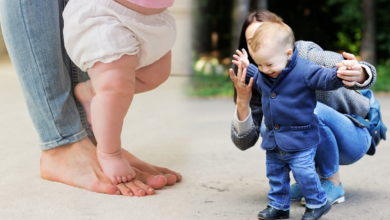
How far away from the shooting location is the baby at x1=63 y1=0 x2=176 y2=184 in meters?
1.74

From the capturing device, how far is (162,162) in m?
2.33

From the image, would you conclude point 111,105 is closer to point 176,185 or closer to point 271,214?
point 176,185

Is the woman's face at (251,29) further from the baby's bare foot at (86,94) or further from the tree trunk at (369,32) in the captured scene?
the tree trunk at (369,32)

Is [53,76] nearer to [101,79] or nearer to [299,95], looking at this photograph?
[101,79]

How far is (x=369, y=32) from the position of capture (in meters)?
8.37

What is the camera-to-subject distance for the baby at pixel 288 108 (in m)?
1.72

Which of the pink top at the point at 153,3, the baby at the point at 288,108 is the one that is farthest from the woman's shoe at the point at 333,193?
the pink top at the point at 153,3

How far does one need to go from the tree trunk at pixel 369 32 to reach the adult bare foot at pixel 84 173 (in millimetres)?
6975

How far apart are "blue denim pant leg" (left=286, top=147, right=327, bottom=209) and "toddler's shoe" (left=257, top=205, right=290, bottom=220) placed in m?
0.10

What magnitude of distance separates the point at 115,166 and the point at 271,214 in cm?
59

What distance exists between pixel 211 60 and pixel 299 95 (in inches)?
279

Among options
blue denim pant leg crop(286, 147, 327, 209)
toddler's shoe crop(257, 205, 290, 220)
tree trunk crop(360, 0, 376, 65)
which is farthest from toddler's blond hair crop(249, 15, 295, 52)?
tree trunk crop(360, 0, 376, 65)

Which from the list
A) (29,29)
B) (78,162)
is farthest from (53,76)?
(78,162)

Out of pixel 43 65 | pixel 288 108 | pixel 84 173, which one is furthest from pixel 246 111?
pixel 43 65
